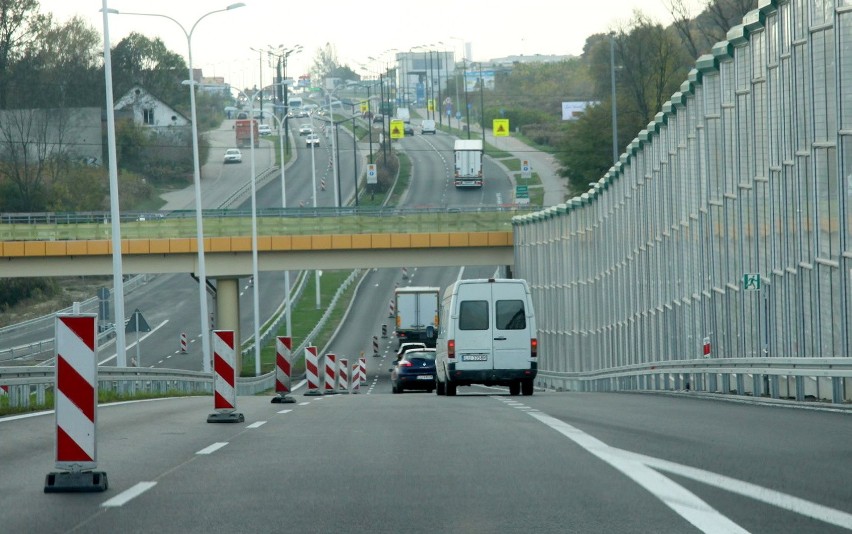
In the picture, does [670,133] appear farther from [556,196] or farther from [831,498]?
[556,196]

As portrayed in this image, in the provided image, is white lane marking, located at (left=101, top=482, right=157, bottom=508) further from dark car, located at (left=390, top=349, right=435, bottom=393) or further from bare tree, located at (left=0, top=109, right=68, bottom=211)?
bare tree, located at (left=0, top=109, right=68, bottom=211)

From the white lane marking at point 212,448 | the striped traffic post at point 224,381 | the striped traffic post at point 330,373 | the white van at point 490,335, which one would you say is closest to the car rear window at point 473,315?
the white van at point 490,335

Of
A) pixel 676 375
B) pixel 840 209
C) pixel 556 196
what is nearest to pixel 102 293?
pixel 676 375

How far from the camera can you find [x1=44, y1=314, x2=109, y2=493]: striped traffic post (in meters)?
10.2

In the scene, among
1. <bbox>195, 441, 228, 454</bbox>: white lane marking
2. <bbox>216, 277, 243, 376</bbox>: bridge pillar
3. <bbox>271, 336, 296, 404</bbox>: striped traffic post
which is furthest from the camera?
<bbox>216, 277, 243, 376</bbox>: bridge pillar

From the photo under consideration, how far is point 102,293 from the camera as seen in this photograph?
49.1 m

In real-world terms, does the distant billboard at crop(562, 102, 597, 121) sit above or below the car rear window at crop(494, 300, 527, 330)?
above

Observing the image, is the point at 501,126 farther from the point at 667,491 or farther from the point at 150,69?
the point at 667,491

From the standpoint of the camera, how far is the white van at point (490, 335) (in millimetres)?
31453

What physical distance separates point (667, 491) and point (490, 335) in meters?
22.1

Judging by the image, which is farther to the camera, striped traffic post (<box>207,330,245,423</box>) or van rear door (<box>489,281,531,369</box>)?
van rear door (<box>489,281,531,369</box>)

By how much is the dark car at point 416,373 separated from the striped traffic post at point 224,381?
947 inches

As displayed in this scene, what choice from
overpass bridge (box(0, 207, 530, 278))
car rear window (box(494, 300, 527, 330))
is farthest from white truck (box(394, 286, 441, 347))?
car rear window (box(494, 300, 527, 330))

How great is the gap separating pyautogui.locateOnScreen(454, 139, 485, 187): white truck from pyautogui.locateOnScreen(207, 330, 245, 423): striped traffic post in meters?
103
